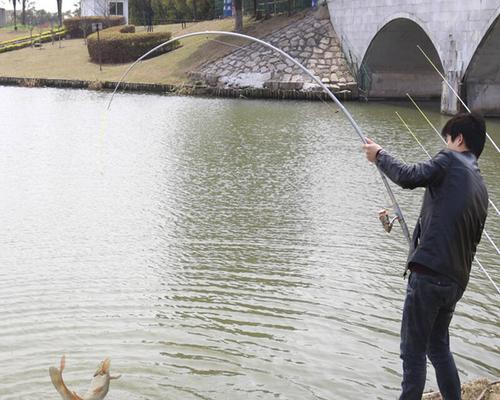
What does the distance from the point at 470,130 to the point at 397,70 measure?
26.7 m

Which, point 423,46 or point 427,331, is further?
point 423,46

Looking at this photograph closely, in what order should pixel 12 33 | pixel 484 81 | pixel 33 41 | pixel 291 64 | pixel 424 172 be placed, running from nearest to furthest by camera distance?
pixel 424 172
pixel 484 81
pixel 291 64
pixel 33 41
pixel 12 33

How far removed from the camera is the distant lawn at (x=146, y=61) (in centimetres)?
3341

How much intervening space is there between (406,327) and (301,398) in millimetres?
A: 1253

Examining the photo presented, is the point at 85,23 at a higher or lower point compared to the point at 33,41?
higher

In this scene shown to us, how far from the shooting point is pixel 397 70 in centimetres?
2970

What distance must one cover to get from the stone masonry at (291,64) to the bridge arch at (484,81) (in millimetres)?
6454

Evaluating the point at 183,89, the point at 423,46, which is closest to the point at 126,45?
the point at 183,89

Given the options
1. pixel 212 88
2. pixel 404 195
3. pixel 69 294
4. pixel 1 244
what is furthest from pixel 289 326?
pixel 212 88

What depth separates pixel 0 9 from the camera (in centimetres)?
8119

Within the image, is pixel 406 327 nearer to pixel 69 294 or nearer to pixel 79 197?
pixel 69 294

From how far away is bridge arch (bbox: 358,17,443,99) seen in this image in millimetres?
28938

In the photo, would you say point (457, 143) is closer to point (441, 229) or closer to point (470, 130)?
point (470, 130)

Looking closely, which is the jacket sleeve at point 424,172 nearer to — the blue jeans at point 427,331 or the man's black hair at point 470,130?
the man's black hair at point 470,130
